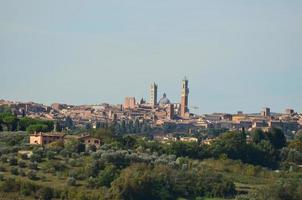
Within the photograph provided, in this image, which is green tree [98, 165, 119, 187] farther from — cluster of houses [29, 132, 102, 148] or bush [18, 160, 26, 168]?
cluster of houses [29, 132, 102, 148]

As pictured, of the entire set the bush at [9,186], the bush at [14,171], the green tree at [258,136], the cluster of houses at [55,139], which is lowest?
the bush at [9,186]

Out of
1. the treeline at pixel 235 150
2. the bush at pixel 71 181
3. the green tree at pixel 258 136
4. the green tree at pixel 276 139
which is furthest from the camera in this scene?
the green tree at pixel 276 139

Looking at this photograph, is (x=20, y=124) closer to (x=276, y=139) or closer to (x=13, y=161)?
(x=276, y=139)

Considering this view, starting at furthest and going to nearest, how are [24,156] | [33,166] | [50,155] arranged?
[50,155], [24,156], [33,166]

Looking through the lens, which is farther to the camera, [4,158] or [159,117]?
[159,117]

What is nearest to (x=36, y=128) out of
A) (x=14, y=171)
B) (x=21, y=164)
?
(x=21, y=164)

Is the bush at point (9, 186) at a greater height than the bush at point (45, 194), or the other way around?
the bush at point (9, 186)

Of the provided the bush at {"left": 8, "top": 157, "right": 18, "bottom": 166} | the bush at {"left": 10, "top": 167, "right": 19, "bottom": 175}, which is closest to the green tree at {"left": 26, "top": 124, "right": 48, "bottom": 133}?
the bush at {"left": 8, "top": 157, "right": 18, "bottom": 166}

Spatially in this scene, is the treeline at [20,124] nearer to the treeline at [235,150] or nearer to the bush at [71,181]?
the treeline at [235,150]

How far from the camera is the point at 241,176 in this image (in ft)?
151

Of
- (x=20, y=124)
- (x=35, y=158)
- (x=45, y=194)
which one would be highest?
(x=20, y=124)

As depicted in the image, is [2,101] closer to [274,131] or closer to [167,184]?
[274,131]

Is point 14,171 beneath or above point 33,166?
beneath

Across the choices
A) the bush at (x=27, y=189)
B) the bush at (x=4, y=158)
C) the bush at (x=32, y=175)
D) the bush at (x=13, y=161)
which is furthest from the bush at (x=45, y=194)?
the bush at (x=4, y=158)
